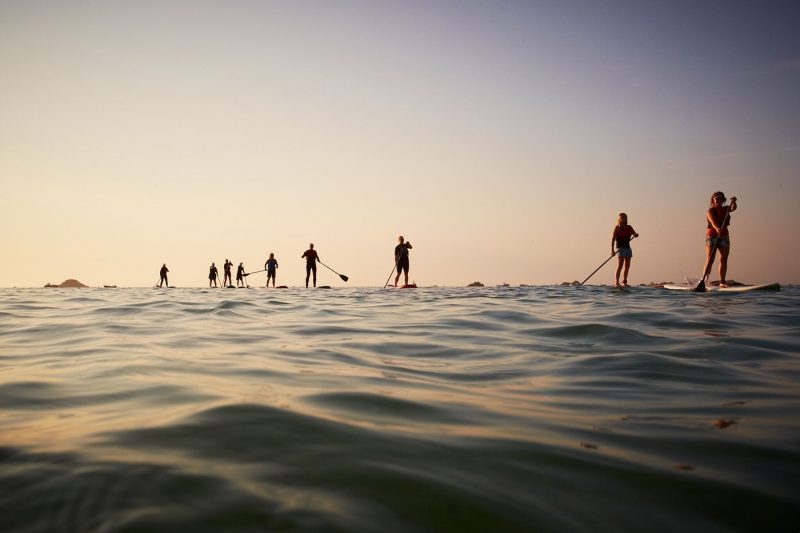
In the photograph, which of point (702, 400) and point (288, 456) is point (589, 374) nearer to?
point (702, 400)

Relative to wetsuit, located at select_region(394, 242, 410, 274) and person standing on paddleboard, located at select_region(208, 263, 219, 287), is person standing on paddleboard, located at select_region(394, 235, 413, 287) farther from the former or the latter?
person standing on paddleboard, located at select_region(208, 263, 219, 287)

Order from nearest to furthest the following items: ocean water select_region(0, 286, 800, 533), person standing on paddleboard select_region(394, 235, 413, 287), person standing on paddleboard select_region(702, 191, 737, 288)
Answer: ocean water select_region(0, 286, 800, 533), person standing on paddleboard select_region(702, 191, 737, 288), person standing on paddleboard select_region(394, 235, 413, 287)

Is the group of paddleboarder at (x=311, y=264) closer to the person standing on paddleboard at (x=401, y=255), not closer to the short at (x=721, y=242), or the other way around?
the person standing on paddleboard at (x=401, y=255)

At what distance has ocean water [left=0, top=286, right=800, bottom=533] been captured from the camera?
1125 mm

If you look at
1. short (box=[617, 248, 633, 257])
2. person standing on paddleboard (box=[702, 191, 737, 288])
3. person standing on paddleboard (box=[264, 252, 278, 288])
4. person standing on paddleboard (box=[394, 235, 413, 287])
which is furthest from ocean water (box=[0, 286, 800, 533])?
person standing on paddleboard (box=[264, 252, 278, 288])

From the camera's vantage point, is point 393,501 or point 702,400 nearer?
point 393,501

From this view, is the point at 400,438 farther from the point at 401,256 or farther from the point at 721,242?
the point at 401,256

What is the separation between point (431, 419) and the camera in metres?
1.93

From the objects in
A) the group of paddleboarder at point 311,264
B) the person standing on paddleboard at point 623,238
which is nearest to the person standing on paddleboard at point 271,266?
the group of paddleboarder at point 311,264

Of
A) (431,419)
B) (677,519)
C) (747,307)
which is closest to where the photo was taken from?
(677,519)

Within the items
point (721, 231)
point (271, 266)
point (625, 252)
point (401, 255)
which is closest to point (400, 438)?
point (721, 231)

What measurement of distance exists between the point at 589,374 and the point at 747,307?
18.0ft

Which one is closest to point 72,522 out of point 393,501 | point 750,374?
point 393,501

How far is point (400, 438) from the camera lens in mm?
1677
